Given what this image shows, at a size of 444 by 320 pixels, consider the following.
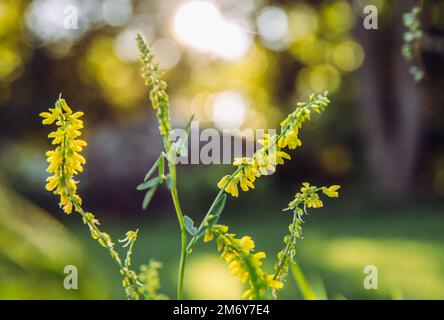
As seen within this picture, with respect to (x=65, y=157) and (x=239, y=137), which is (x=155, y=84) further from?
(x=239, y=137)

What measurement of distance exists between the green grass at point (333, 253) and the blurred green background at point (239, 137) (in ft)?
0.08

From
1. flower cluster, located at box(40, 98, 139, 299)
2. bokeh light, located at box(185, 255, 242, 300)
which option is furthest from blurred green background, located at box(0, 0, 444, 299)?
flower cluster, located at box(40, 98, 139, 299)

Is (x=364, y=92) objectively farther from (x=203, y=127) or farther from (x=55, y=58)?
(x=55, y=58)

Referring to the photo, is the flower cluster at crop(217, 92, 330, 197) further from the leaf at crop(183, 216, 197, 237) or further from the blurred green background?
the blurred green background

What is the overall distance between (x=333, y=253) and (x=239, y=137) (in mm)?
3121

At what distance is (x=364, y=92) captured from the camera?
884cm

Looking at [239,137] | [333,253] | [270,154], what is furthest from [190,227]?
[239,137]

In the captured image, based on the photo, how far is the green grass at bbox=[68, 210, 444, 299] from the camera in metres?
4.11

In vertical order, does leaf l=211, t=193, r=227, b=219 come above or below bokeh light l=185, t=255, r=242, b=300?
below

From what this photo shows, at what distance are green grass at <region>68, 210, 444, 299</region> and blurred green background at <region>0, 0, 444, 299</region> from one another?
23 mm

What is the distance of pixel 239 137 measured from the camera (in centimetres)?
809

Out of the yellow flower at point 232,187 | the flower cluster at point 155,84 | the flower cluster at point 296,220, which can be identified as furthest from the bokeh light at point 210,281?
the flower cluster at point 155,84
